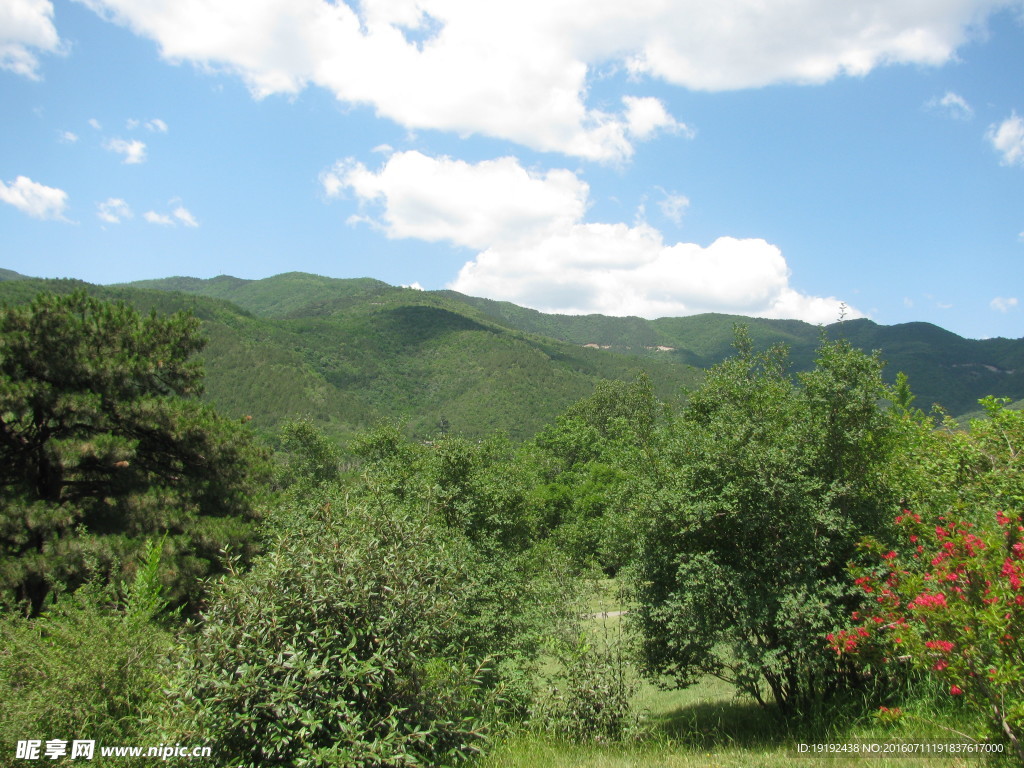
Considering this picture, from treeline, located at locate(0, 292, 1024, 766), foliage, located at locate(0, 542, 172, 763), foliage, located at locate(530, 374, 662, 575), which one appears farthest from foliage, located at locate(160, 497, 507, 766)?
foliage, located at locate(530, 374, 662, 575)

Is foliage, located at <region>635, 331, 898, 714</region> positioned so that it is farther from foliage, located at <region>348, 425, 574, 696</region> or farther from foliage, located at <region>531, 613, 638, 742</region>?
foliage, located at <region>348, 425, 574, 696</region>

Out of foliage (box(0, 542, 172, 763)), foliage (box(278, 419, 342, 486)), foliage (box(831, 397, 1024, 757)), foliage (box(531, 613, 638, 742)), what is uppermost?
foliage (box(831, 397, 1024, 757))

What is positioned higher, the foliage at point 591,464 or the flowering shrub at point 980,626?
the flowering shrub at point 980,626

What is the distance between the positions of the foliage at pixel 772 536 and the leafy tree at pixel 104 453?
37.9ft

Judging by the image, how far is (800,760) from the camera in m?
5.48

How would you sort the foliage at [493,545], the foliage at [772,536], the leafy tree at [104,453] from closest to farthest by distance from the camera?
the foliage at [772,536]
the foliage at [493,545]
the leafy tree at [104,453]

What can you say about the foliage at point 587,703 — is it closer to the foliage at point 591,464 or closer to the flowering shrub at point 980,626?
the flowering shrub at point 980,626

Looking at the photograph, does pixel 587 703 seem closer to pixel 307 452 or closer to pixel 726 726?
pixel 726 726

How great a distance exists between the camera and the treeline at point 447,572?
4.30 metres

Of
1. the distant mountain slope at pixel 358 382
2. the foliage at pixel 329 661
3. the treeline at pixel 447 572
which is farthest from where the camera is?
the distant mountain slope at pixel 358 382

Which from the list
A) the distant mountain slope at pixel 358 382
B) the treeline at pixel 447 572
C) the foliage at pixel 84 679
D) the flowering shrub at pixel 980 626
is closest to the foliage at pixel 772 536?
the treeline at pixel 447 572

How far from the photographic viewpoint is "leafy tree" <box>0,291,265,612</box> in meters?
13.9

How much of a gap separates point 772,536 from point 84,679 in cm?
846

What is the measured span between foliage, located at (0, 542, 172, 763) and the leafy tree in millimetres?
9179
